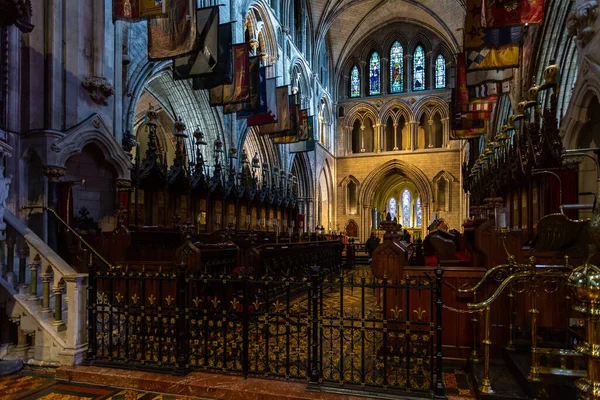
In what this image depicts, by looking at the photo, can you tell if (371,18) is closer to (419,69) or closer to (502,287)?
(419,69)

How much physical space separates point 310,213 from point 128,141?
1821 cm

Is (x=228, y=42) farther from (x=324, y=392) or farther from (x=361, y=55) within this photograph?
(x=361, y=55)

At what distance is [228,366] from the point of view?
480cm

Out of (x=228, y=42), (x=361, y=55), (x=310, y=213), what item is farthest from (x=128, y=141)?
(x=361, y=55)

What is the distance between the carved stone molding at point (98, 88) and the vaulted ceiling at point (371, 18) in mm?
21770

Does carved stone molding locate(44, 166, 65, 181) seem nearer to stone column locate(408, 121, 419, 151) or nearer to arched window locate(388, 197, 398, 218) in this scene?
stone column locate(408, 121, 419, 151)

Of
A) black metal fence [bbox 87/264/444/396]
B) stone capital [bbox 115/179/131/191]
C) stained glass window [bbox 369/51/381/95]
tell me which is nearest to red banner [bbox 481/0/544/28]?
black metal fence [bbox 87/264/444/396]

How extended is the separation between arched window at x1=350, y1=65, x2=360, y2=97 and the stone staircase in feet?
100.0

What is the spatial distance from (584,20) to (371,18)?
88.9 feet

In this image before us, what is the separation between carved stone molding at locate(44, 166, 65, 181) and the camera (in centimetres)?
802

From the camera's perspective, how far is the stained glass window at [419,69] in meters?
31.8

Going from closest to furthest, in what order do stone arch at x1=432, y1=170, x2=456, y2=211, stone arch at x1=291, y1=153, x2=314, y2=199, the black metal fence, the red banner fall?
the black metal fence → the red banner → stone arch at x1=291, y1=153, x2=314, y2=199 → stone arch at x1=432, y1=170, x2=456, y2=211

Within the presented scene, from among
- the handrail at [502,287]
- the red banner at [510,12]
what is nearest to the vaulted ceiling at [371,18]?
the red banner at [510,12]

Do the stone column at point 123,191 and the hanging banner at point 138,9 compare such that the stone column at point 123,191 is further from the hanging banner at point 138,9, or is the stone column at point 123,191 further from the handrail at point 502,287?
the handrail at point 502,287
